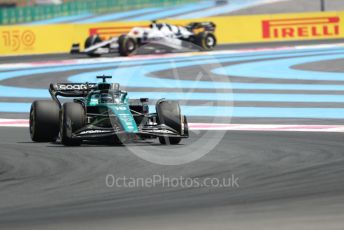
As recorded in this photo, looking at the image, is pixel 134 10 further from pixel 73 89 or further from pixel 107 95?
pixel 107 95

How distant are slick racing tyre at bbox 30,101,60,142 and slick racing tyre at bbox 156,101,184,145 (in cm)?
144

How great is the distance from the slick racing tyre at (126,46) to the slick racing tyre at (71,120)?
2254cm

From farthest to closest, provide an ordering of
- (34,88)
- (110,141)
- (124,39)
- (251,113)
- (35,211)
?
(124,39) → (34,88) → (251,113) → (110,141) → (35,211)

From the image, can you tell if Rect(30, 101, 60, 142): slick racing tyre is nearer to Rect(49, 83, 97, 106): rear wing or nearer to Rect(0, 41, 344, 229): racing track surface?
Rect(0, 41, 344, 229): racing track surface

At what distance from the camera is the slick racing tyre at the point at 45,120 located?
12.8 m

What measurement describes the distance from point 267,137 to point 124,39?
21.9 meters

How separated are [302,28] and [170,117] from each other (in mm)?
32172

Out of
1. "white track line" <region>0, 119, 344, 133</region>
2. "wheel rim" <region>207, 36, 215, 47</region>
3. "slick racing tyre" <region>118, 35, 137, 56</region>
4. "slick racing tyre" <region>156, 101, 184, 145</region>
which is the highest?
"slick racing tyre" <region>156, 101, 184, 145</region>

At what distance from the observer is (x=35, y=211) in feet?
25.9

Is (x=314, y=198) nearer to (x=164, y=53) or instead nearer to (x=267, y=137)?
(x=267, y=137)

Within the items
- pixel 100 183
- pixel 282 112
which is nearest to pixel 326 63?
pixel 282 112

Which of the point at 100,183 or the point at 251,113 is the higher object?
the point at 100,183

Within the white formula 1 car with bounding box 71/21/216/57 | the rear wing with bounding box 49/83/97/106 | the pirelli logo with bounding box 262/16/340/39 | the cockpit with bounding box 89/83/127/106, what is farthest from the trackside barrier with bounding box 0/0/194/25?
the cockpit with bounding box 89/83/127/106

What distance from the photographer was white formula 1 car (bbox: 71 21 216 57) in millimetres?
34938
